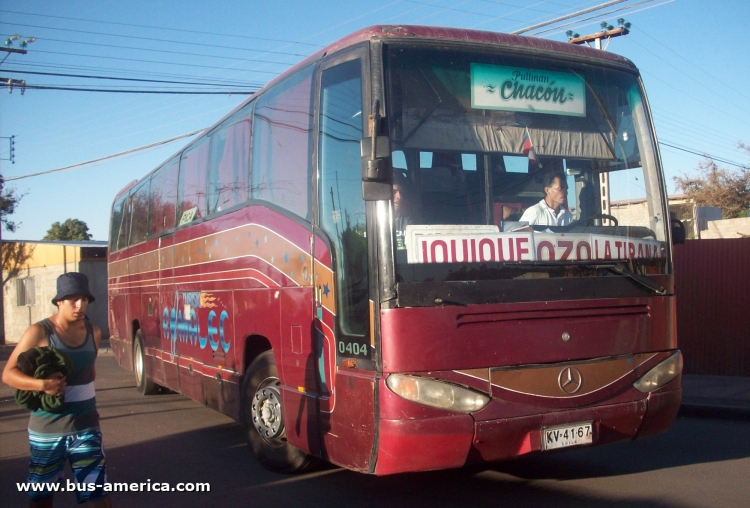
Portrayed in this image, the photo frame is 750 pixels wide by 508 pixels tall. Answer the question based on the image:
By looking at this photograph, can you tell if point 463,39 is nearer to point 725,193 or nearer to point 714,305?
point 714,305

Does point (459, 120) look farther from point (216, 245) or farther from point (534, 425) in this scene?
point (216, 245)

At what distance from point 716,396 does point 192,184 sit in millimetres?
7862

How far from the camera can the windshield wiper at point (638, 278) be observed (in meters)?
5.73

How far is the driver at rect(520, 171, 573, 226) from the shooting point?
565cm

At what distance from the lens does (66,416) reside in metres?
4.75

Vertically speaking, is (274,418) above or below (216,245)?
below

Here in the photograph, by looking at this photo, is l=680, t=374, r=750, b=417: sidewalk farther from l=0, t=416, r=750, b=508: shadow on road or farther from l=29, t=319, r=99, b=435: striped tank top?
l=29, t=319, r=99, b=435: striped tank top

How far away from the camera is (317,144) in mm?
5965

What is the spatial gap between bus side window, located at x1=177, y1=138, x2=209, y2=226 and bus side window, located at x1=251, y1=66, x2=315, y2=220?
6.28ft

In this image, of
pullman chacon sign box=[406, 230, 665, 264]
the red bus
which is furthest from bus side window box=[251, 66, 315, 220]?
pullman chacon sign box=[406, 230, 665, 264]

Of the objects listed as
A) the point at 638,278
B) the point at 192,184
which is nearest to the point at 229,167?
the point at 192,184

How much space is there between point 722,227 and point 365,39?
17.8 m

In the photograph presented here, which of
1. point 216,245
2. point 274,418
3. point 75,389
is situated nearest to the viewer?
point 75,389

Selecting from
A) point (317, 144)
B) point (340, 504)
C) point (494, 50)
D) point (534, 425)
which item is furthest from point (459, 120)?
point (340, 504)
